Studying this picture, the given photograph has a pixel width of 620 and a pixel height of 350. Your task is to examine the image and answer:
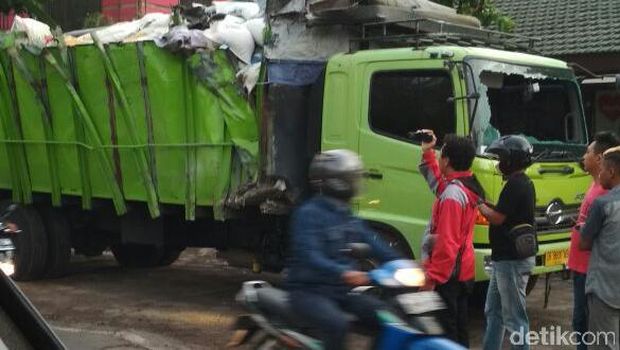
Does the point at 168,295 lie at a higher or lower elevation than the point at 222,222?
lower

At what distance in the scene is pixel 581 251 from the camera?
16.3 ft

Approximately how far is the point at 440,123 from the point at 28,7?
3.25 metres

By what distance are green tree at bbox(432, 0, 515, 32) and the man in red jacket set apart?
529 centimetres

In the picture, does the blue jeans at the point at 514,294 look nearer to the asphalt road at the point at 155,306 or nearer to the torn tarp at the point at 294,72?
the asphalt road at the point at 155,306

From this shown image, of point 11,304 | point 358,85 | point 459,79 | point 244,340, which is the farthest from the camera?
point 358,85

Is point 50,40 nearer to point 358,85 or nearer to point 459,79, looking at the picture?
point 358,85

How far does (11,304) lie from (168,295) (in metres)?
5.48

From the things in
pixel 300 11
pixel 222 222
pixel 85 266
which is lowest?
pixel 85 266

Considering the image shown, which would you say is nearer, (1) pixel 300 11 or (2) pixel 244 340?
(2) pixel 244 340

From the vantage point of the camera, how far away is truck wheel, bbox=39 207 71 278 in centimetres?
860

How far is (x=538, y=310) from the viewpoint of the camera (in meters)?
7.66

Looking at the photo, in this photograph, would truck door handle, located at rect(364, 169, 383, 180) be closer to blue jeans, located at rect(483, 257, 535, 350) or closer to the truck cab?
the truck cab

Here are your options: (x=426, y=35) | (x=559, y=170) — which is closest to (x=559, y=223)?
(x=559, y=170)

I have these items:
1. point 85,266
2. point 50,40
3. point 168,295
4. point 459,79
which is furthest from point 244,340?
point 85,266
